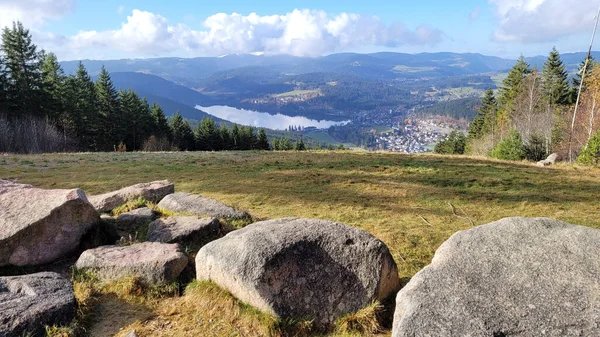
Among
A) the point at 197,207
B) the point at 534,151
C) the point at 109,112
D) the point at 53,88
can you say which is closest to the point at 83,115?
the point at 109,112

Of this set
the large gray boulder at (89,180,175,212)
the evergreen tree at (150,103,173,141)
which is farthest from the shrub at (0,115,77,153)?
the large gray boulder at (89,180,175,212)

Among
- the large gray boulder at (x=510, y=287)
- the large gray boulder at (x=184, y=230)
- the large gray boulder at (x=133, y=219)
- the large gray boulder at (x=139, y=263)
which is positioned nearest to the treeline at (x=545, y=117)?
the large gray boulder at (x=510, y=287)

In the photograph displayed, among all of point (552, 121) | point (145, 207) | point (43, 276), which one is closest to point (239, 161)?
point (145, 207)

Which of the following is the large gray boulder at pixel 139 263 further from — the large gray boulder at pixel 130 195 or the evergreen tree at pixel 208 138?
the evergreen tree at pixel 208 138

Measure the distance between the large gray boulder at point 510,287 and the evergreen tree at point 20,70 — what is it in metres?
55.7

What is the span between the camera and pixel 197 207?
9914mm

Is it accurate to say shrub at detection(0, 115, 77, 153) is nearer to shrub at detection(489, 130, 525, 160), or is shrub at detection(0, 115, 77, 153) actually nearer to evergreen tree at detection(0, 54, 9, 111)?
evergreen tree at detection(0, 54, 9, 111)

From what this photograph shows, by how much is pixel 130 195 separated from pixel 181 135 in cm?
6555

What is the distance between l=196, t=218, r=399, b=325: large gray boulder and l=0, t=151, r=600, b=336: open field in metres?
0.32

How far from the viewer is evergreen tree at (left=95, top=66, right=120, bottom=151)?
5838cm

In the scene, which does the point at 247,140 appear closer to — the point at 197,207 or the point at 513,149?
the point at 513,149

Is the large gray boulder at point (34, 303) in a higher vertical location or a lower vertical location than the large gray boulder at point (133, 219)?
higher

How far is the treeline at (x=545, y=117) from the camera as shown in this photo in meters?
30.7

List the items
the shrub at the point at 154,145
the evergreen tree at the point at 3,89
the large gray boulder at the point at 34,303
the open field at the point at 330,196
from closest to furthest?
the large gray boulder at the point at 34,303 < the open field at the point at 330,196 < the evergreen tree at the point at 3,89 < the shrub at the point at 154,145
